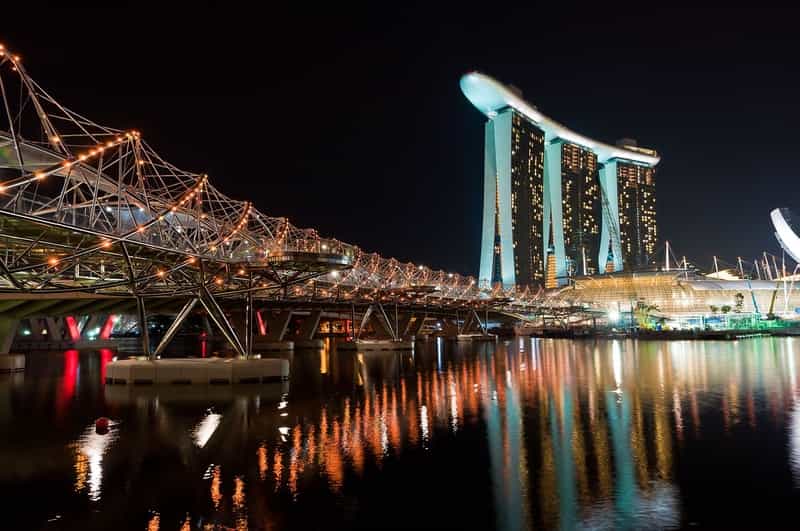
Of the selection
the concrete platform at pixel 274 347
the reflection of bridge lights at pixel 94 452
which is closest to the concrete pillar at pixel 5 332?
the concrete platform at pixel 274 347

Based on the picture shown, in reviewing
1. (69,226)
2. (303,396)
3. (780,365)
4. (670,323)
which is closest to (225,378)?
(303,396)

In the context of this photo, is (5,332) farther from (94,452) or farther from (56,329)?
(56,329)

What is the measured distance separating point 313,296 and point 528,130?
431 feet

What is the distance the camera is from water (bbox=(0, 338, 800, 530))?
10.6 m

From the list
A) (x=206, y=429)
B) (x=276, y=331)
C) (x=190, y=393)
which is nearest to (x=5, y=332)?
(x=190, y=393)

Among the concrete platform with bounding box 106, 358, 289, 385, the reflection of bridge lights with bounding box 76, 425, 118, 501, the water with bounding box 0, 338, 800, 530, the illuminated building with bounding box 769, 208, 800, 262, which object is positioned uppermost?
the illuminated building with bounding box 769, 208, 800, 262

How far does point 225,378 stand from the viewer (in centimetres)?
3105

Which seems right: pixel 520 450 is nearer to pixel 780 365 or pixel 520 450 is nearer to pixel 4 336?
pixel 780 365

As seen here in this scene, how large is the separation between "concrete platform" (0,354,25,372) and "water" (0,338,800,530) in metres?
17.3

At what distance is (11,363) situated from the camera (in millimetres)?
43312

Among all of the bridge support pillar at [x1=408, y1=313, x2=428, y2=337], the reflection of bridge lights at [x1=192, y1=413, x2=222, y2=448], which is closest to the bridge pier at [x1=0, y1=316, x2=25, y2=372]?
the reflection of bridge lights at [x1=192, y1=413, x2=222, y2=448]

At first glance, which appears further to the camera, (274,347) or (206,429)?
(274,347)

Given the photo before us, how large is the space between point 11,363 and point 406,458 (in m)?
39.6

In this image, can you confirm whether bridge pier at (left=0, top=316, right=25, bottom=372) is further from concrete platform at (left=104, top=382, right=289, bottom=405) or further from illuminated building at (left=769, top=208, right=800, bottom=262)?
illuminated building at (left=769, top=208, right=800, bottom=262)
